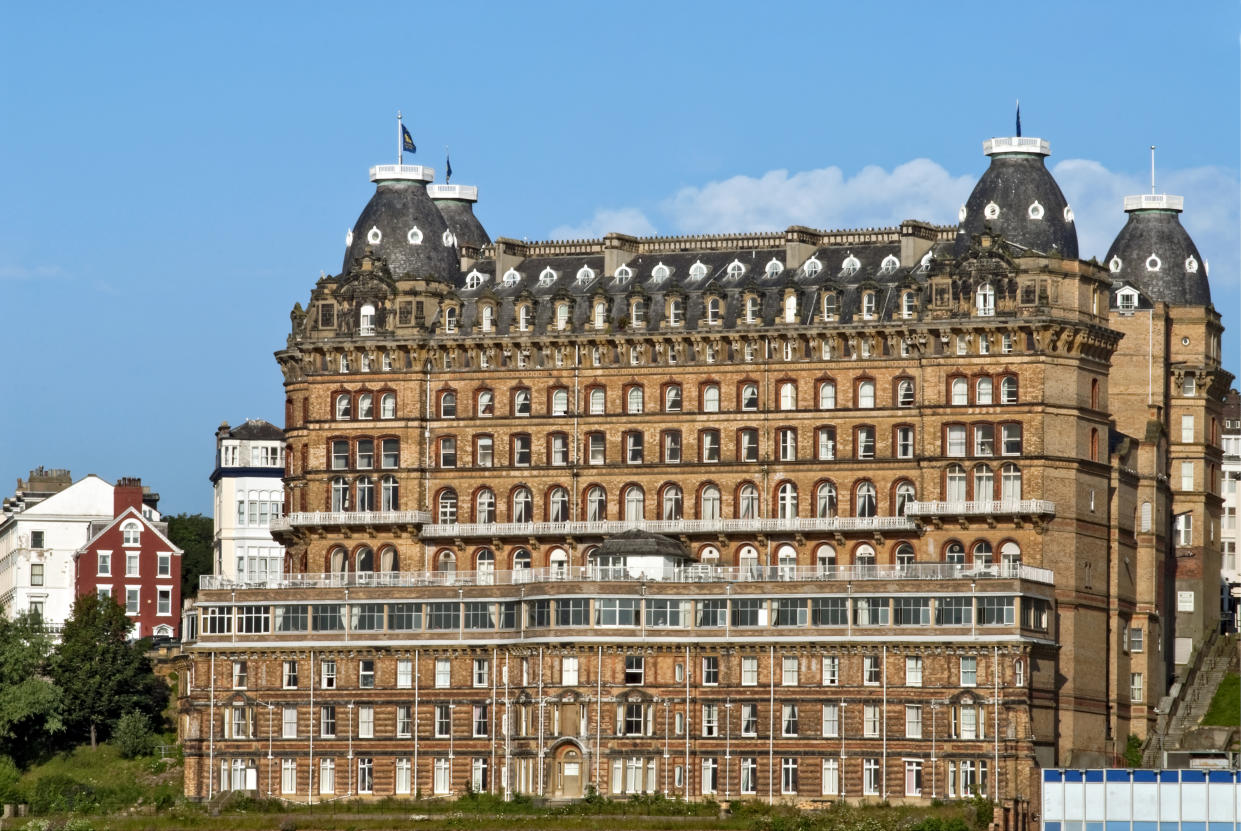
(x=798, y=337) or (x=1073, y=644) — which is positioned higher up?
(x=798, y=337)

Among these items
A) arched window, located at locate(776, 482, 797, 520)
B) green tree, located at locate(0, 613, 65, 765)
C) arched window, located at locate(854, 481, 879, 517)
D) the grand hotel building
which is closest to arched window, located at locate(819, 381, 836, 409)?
the grand hotel building

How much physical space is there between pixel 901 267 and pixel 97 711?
51484mm

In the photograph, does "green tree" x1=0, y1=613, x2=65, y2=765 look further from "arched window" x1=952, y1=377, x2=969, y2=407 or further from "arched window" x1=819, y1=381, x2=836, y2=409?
"arched window" x1=952, y1=377, x2=969, y2=407

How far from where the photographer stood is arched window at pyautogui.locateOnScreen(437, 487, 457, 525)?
646ft

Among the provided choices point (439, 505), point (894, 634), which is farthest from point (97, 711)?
point (894, 634)

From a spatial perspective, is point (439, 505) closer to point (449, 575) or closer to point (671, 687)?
point (449, 575)

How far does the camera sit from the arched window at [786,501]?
190m

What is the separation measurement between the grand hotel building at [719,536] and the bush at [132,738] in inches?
258

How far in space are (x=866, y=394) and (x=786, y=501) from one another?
24.4ft

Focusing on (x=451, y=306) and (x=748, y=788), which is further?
(x=451, y=306)

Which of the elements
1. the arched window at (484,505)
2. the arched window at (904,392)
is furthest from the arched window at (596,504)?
the arched window at (904,392)

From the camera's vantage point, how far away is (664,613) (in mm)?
178750

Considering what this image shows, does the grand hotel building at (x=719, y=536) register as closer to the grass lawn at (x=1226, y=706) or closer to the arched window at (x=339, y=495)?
the arched window at (x=339, y=495)

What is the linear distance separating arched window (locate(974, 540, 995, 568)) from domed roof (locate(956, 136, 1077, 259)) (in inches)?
642
